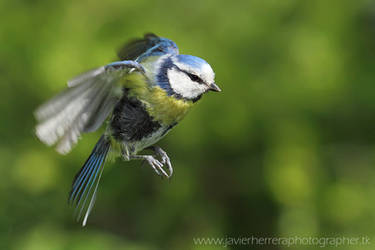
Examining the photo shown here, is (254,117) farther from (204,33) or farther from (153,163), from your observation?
(153,163)

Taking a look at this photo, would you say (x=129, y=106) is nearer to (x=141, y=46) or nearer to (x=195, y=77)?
(x=195, y=77)

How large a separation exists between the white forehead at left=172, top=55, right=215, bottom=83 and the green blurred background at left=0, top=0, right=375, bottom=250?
1.04 m

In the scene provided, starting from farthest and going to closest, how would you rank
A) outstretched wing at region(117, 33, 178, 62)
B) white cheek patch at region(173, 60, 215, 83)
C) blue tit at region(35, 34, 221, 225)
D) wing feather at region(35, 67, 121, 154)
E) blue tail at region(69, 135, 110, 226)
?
outstretched wing at region(117, 33, 178, 62) < blue tail at region(69, 135, 110, 226) < white cheek patch at region(173, 60, 215, 83) < blue tit at region(35, 34, 221, 225) < wing feather at region(35, 67, 121, 154)

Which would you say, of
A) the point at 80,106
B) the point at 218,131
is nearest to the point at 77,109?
the point at 80,106

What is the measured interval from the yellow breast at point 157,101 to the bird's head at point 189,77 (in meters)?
0.03

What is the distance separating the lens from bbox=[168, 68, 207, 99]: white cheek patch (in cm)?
158

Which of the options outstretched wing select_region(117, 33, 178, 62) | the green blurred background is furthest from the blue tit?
the green blurred background

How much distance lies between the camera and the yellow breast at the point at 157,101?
5.13 ft

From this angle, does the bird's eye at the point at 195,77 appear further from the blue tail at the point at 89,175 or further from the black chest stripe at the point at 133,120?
the blue tail at the point at 89,175

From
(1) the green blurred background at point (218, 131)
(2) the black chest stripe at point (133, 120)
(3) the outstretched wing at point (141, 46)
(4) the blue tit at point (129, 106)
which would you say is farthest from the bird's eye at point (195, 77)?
(1) the green blurred background at point (218, 131)

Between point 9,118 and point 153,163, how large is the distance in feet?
5.22

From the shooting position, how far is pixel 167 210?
2791 millimetres

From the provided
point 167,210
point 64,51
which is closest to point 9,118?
point 64,51

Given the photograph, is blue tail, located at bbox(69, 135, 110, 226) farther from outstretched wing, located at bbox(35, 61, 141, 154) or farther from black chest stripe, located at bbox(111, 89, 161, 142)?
outstretched wing, located at bbox(35, 61, 141, 154)
